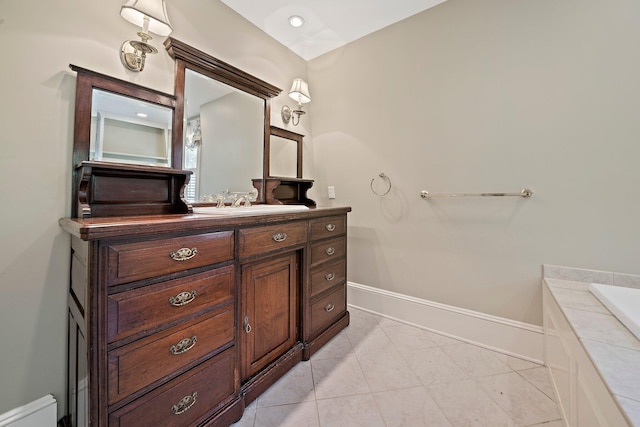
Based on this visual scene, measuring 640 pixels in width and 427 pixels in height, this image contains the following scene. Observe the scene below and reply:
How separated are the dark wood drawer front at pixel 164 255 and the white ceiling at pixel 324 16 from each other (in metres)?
1.79

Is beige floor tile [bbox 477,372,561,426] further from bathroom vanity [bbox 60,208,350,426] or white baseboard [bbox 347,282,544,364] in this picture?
bathroom vanity [bbox 60,208,350,426]

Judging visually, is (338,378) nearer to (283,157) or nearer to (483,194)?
(483,194)

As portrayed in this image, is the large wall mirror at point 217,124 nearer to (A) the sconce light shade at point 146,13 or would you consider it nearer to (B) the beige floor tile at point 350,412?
(A) the sconce light shade at point 146,13

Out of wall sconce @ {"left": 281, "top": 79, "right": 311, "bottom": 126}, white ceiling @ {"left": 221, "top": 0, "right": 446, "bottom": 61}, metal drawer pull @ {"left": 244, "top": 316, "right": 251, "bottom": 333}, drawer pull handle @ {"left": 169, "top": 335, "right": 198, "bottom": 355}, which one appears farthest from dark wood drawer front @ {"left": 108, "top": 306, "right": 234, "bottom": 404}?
white ceiling @ {"left": 221, "top": 0, "right": 446, "bottom": 61}

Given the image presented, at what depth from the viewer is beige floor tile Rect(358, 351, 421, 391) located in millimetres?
1415

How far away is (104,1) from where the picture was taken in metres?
1.25

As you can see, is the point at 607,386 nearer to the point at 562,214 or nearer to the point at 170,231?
the point at 562,214

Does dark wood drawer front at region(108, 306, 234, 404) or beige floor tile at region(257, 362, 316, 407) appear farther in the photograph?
beige floor tile at region(257, 362, 316, 407)

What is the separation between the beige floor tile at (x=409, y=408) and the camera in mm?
1175

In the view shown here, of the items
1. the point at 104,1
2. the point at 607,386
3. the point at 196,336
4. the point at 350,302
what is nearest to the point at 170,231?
the point at 196,336

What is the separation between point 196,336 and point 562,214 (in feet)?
6.79

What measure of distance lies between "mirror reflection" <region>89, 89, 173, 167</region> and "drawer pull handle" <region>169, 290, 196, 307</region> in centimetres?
81

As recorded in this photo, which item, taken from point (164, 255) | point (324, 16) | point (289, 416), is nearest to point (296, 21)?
point (324, 16)

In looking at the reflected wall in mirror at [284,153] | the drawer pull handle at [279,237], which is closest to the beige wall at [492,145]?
the reflected wall in mirror at [284,153]
